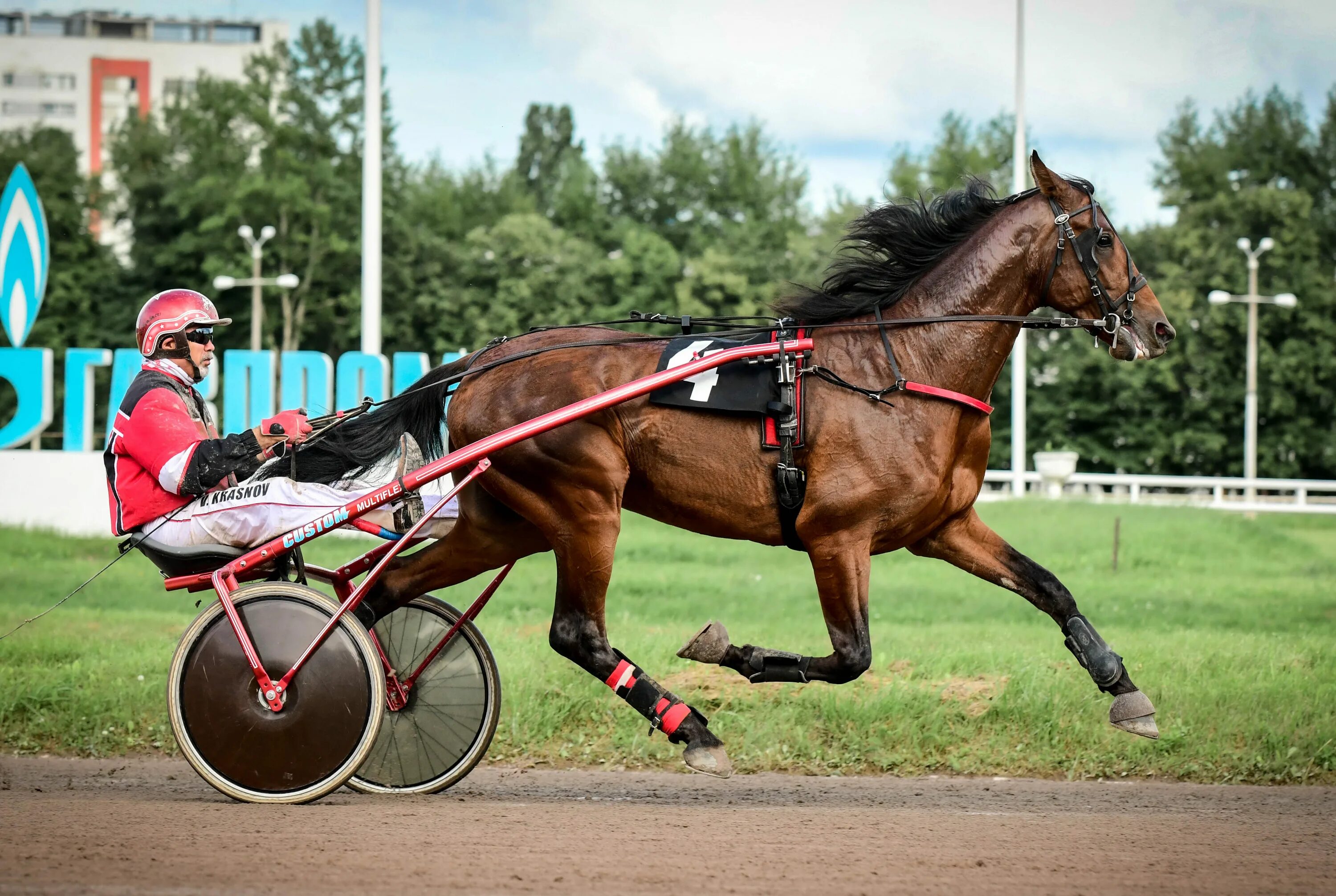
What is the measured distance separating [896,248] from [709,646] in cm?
180

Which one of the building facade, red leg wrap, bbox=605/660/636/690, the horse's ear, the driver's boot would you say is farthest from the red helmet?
the building facade

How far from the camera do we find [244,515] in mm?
5055

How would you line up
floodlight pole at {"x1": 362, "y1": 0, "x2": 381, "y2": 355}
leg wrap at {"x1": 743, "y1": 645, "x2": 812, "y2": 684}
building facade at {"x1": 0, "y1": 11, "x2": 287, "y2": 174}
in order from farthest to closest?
building facade at {"x1": 0, "y1": 11, "x2": 287, "y2": 174} → floodlight pole at {"x1": 362, "y1": 0, "x2": 381, "y2": 355} → leg wrap at {"x1": 743, "y1": 645, "x2": 812, "y2": 684}

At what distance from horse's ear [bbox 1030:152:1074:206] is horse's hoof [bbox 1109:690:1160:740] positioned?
192 centimetres

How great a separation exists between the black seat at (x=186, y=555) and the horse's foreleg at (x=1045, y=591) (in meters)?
2.66

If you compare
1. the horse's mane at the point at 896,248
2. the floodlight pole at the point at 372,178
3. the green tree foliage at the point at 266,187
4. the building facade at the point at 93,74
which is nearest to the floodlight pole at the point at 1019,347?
the floodlight pole at the point at 372,178

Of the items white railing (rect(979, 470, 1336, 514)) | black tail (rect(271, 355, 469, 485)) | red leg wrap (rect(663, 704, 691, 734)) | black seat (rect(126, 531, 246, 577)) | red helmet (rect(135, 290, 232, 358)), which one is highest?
red helmet (rect(135, 290, 232, 358))

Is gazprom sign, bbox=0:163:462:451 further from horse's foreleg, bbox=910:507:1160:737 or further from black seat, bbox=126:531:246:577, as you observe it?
horse's foreleg, bbox=910:507:1160:737

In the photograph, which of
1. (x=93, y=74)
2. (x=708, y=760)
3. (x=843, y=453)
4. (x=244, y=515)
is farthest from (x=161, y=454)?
(x=93, y=74)

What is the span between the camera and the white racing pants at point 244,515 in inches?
198

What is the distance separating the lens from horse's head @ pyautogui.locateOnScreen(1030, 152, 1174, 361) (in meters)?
5.16

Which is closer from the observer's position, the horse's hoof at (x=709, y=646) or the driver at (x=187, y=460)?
the driver at (x=187, y=460)

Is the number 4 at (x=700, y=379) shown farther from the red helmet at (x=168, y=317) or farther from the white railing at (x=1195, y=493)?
the white railing at (x=1195, y=493)

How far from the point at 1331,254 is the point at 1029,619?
29342mm
